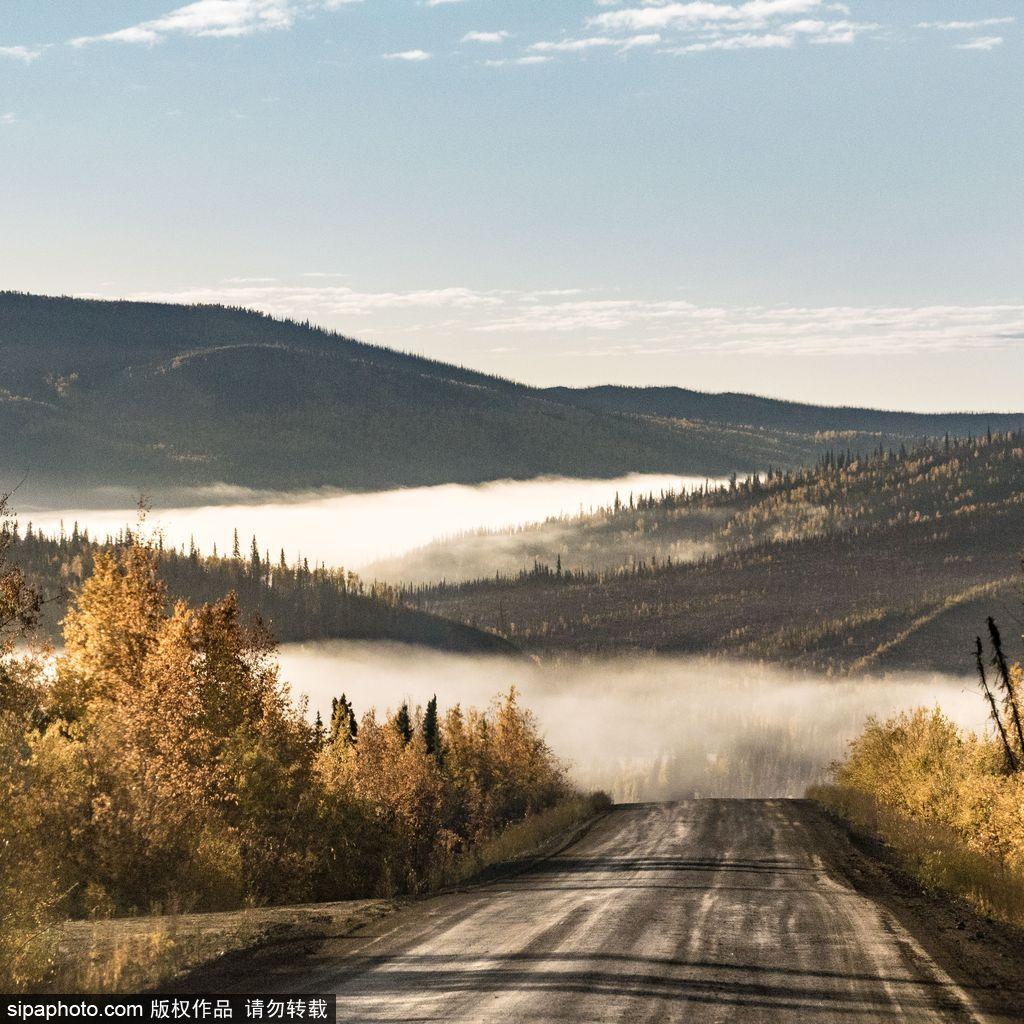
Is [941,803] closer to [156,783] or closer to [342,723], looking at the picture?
[156,783]

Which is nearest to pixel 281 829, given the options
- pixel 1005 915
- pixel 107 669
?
pixel 107 669

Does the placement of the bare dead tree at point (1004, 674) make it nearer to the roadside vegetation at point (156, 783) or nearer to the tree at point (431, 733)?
the roadside vegetation at point (156, 783)

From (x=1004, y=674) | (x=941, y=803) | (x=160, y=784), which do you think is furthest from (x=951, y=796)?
(x=160, y=784)

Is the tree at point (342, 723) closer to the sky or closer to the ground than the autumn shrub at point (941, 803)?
closer to the ground

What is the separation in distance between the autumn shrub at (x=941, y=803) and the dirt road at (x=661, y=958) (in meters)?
2.18

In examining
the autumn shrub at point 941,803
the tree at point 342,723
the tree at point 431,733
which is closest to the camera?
the autumn shrub at point 941,803

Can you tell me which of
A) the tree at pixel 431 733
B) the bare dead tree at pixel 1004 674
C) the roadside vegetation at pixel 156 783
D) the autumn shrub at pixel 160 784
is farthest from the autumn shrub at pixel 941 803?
the tree at pixel 431 733

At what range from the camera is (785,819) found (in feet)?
193

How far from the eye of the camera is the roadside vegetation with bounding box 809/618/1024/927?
3403 cm

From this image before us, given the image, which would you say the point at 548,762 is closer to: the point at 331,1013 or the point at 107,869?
the point at 107,869

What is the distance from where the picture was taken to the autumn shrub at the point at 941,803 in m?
33.8

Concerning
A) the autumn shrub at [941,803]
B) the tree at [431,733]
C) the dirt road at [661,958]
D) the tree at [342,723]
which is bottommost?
the tree at [431,733]

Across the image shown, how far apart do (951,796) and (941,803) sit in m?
0.95

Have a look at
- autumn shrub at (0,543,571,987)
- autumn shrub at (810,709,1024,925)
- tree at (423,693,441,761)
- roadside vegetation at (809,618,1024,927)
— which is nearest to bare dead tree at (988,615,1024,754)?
roadside vegetation at (809,618,1024,927)
